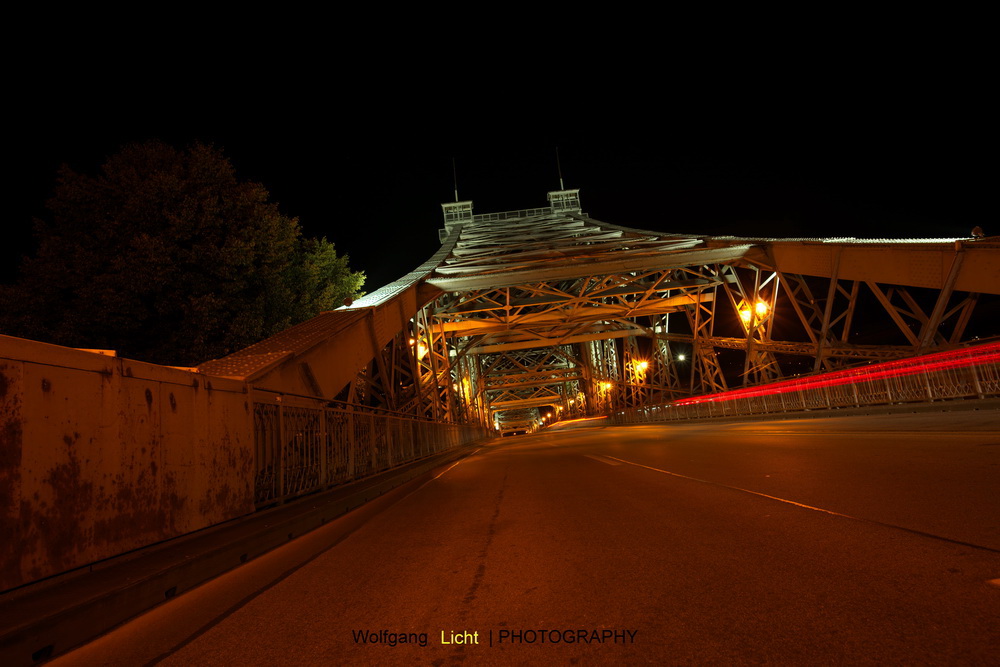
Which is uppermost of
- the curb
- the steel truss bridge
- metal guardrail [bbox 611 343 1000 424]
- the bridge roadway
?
the steel truss bridge

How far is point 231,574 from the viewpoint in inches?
173

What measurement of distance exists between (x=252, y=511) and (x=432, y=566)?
3.11m

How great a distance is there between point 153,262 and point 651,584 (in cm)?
1281

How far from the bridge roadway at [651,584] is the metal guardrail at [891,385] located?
7.17 metres

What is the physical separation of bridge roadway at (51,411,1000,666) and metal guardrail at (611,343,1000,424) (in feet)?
23.5

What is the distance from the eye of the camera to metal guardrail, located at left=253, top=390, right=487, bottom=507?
681 cm

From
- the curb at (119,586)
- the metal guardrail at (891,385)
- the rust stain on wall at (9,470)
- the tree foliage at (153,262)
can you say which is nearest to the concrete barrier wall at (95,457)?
the rust stain on wall at (9,470)

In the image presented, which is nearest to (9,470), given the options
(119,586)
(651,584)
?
(119,586)

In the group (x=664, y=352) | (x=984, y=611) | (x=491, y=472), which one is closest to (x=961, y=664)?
(x=984, y=611)

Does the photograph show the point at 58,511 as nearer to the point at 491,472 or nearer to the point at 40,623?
the point at 40,623

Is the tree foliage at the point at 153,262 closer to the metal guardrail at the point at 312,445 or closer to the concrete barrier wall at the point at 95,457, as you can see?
the metal guardrail at the point at 312,445

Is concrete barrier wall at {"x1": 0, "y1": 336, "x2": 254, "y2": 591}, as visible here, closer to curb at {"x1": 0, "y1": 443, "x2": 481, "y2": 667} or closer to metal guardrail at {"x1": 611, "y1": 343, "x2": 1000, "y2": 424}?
curb at {"x1": 0, "y1": 443, "x2": 481, "y2": 667}

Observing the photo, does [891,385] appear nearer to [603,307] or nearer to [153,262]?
[153,262]

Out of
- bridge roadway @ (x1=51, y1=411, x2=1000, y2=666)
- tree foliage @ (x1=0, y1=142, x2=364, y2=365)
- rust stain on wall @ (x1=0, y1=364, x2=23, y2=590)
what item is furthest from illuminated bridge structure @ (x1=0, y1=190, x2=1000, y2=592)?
tree foliage @ (x1=0, y1=142, x2=364, y2=365)
